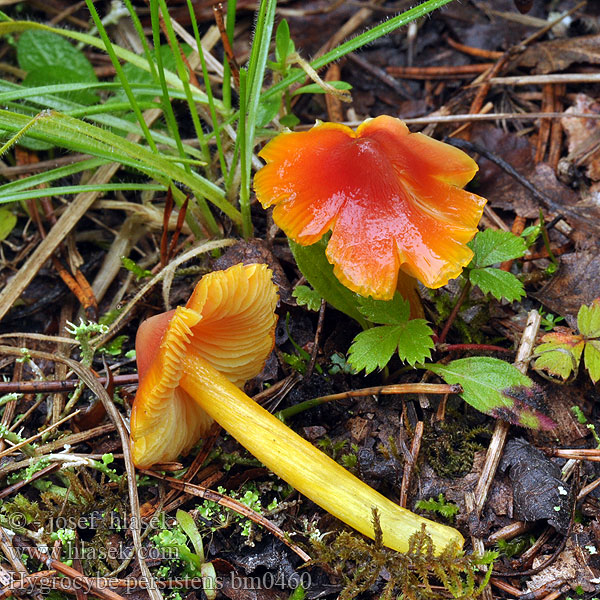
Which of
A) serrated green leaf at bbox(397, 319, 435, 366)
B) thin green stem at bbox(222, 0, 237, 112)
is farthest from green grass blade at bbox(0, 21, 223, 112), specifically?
serrated green leaf at bbox(397, 319, 435, 366)

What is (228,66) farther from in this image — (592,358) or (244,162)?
(592,358)

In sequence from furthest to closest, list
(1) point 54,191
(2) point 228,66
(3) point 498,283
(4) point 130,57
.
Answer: (4) point 130,57, (2) point 228,66, (1) point 54,191, (3) point 498,283

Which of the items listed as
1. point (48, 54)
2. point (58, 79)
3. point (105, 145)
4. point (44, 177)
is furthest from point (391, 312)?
point (48, 54)

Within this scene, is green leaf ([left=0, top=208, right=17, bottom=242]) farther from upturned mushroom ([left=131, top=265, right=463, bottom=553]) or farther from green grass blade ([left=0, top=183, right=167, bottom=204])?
upturned mushroom ([left=131, top=265, right=463, bottom=553])

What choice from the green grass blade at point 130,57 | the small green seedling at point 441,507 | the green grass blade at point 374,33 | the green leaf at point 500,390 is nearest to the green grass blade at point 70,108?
the green grass blade at point 130,57

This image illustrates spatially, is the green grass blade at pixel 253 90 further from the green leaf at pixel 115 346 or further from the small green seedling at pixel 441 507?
the small green seedling at pixel 441 507
